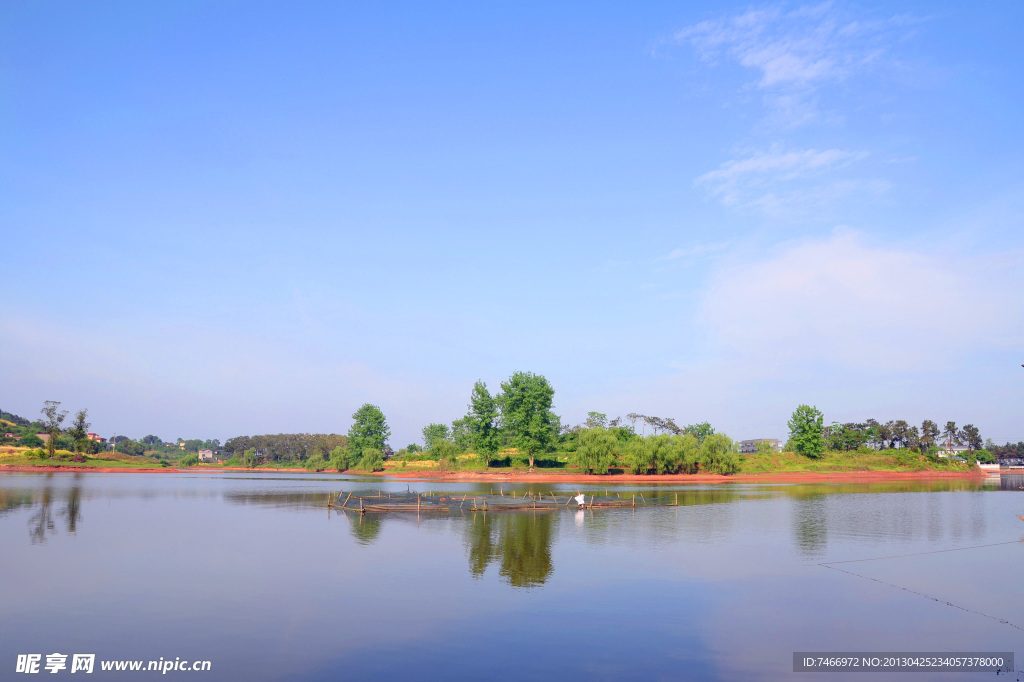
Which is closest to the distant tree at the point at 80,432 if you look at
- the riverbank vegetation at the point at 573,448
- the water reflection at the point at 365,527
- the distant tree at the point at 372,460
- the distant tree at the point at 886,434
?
the riverbank vegetation at the point at 573,448

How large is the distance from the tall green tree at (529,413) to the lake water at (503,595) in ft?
252

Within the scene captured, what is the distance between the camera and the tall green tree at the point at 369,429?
158 m

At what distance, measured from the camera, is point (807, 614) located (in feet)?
67.4

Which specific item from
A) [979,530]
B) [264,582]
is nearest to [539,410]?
[979,530]

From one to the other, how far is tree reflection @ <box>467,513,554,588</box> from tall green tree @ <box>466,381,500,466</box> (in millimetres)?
75208

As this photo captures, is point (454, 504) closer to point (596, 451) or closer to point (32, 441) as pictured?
point (596, 451)

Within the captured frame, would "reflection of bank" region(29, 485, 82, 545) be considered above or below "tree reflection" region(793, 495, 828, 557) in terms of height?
below

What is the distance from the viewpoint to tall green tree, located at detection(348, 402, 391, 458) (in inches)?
6206

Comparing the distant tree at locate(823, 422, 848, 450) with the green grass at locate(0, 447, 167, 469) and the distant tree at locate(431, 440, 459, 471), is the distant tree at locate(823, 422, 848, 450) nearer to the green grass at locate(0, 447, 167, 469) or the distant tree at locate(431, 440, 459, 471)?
the distant tree at locate(431, 440, 459, 471)

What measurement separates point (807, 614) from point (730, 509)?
34190 mm

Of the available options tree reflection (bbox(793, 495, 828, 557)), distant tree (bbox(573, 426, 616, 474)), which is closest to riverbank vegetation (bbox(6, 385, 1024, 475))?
distant tree (bbox(573, 426, 616, 474))

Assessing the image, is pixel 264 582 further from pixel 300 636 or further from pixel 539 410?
pixel 539 410

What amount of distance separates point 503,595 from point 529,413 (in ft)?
340

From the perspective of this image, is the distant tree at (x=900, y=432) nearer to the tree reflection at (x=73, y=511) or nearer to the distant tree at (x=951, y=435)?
the distant tree at (x=951, y=435)
